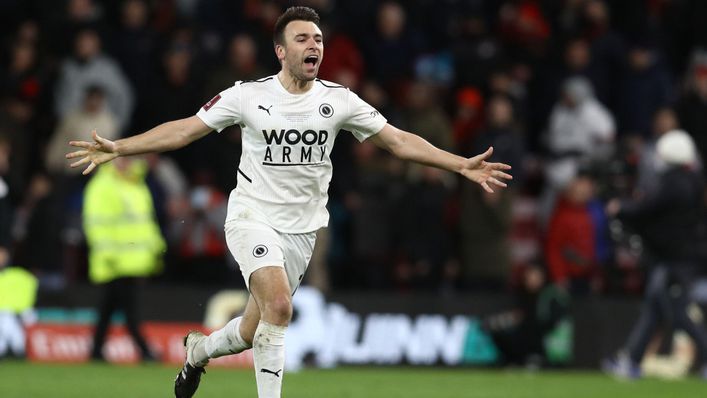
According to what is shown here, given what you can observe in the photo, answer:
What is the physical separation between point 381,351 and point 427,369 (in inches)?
22.4

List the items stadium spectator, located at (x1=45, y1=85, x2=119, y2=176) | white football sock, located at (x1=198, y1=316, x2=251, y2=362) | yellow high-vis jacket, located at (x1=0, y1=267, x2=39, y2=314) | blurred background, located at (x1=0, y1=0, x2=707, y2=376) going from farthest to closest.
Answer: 1. blurred background, located at (x1=0, y1=0, x2=707, y2=376)
2. stadium spectator, located at (x1=45, y1=85, x2=119, y2=176)
3. yellow high-vis jacket, located at (x1=0, y1=267, x2=39, y2=314)
4. white football sock, located at (x1=198, y1=316, x2=251, y2=362)

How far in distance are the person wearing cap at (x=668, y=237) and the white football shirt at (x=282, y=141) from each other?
21.7 feet

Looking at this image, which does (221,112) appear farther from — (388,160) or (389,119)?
(388,160)

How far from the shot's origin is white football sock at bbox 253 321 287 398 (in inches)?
347

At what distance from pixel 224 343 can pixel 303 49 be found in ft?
6.43

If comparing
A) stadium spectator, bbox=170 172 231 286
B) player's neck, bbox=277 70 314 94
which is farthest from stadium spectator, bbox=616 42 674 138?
player's neck, bbox=277 70 314 94

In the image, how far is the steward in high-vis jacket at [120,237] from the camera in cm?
1571

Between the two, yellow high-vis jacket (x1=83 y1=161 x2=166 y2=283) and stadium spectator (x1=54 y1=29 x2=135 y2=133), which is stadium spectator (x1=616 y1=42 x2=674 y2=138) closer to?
stadium spectator (x1=54 y1=29 x2=135 y2=133)

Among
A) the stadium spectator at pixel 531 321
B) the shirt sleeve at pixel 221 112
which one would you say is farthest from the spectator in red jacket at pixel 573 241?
the shirt sleeve at pixel 221 112

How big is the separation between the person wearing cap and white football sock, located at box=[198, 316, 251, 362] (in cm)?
670

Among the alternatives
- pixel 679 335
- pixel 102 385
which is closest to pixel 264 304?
pixel 102 385

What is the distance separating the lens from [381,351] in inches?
675

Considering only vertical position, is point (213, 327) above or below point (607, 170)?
below

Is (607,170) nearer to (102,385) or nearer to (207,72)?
(207,72)
